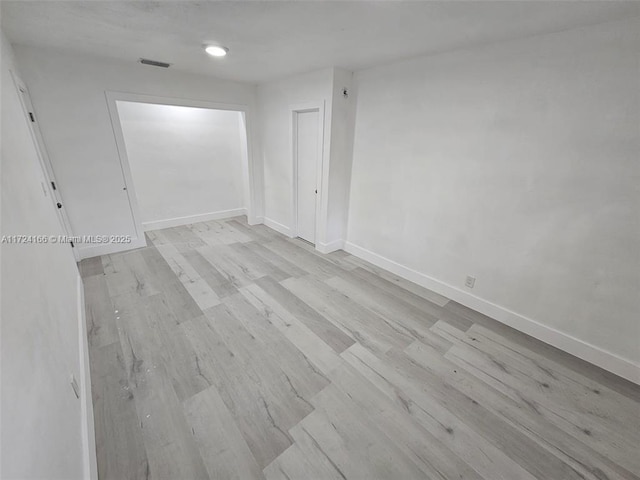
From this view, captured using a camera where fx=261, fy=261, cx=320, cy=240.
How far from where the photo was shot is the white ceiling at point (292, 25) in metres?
1.61

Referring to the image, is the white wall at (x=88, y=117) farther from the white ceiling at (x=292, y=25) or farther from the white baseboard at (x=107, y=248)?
the white ceiling at (x=292, y=25)

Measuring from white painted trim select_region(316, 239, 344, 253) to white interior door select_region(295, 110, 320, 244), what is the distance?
33cm

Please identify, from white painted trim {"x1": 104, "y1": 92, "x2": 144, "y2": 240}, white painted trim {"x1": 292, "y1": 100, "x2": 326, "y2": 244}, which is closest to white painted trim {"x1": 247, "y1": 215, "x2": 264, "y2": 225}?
white painted trim {"x1": 292, "y1": 100, "x2": 326, "y2": 244}

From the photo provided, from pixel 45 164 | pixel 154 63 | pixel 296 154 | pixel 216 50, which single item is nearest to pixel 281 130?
pixel 296 154

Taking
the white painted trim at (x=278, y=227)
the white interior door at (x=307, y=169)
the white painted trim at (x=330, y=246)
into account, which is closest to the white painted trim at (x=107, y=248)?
the white painted trim at (x=278, y=227)

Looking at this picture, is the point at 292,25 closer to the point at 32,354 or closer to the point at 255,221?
the point at 32,354

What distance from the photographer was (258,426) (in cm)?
155

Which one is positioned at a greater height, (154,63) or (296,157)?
(154,63)

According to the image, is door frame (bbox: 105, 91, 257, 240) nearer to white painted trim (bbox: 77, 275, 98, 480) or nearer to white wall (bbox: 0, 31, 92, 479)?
white wall (bbox: 0, 31, 92, 479)

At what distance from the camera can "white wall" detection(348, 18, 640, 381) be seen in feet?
5.79

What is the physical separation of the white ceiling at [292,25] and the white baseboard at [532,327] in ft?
7.25

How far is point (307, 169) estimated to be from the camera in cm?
387

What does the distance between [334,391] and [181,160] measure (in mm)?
4534

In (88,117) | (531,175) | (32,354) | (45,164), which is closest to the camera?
(32,354)
